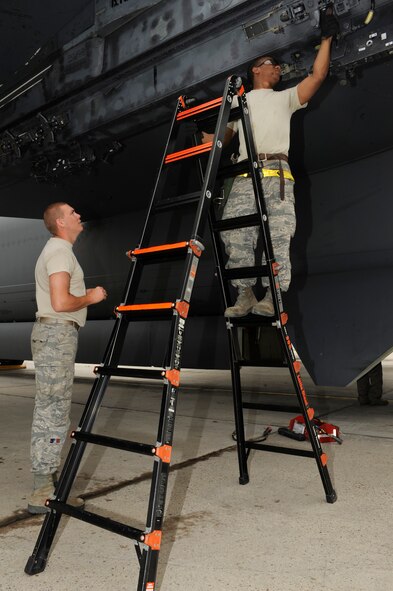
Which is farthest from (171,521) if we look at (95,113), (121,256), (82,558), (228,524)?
(121,256)

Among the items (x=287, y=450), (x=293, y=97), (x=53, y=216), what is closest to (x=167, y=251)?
(x=53, y=216)

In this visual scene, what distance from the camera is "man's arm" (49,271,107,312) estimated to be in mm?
3094

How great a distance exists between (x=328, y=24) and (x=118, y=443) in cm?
347

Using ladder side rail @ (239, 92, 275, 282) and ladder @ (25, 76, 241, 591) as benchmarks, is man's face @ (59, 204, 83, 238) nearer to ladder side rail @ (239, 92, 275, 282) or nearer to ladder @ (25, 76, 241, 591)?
ladder @ (25, 76, 241, 591)

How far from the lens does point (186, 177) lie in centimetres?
745

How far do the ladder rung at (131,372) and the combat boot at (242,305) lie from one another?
3.18 feet

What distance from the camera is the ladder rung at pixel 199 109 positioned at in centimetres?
312

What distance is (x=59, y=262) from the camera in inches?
125

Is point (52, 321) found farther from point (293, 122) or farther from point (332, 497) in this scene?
point (293, 122)

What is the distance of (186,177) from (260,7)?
3187mm

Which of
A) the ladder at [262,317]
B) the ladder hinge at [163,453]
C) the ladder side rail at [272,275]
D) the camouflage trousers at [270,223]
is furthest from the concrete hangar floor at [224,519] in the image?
the camouflage trousers at [270,223]

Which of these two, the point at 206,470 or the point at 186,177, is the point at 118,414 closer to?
the point at 206,470

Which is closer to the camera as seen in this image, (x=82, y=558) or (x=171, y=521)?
(x=82, y=558)

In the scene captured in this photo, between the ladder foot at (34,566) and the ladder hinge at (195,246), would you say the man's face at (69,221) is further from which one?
the ladder foot at (34,566)
